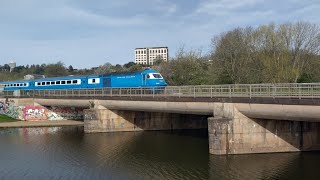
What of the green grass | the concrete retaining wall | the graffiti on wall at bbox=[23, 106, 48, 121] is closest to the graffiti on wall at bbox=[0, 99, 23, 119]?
the green grass

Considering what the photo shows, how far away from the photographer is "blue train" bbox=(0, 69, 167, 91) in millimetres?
59156

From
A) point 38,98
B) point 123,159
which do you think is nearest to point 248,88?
point 123,159

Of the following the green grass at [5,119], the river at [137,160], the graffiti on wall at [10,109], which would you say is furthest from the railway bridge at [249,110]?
the graffiti on wall at [10,109]

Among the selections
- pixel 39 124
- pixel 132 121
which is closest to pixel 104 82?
pixel 132 121

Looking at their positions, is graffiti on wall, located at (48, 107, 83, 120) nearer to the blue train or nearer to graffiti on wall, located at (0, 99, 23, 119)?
the blue train

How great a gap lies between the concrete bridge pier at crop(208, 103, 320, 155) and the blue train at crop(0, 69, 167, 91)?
21974 millimetres

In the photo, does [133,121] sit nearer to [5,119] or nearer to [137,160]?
[137,160]

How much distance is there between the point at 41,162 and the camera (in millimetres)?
36062

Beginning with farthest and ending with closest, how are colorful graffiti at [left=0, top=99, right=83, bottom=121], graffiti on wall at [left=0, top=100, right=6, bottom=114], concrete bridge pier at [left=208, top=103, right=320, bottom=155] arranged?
graffiti on wall at [left=0, top=100, right=6, bottom=114]
colorful graffiti at [left=0, top=99, right=83, bottom=121]
concrete bridge pier at [left=208, top=103, right=320, bottom=155]

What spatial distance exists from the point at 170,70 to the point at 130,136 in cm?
4004

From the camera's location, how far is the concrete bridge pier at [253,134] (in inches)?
1430

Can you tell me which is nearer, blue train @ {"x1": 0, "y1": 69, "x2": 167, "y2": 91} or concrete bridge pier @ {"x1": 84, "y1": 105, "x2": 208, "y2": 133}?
concrete bridge pier @ {"x1": 84, "y1": 105, "x2": 208, "y2": 133}

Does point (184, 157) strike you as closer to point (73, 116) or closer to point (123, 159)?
point (123, 159)

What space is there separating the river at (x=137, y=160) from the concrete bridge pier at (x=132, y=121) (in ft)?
20.0
